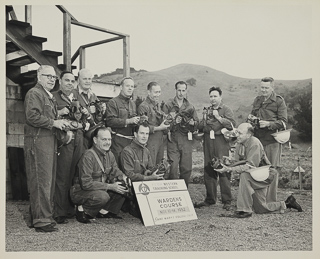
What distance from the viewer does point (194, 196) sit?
6848mm

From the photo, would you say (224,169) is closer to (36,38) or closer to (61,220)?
(61,220)

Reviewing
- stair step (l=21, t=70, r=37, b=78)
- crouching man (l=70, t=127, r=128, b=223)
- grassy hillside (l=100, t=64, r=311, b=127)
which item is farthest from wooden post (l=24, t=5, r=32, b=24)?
crouching man (l=70, t=127, r=128, b=223)


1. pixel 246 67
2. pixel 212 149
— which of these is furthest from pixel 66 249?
pixel 246 67

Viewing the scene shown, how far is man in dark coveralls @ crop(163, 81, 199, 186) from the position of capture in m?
6.89

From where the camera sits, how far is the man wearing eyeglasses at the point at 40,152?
5938 mm

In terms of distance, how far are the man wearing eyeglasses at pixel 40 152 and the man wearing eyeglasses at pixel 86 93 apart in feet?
1.77

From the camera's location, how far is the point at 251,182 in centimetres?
650

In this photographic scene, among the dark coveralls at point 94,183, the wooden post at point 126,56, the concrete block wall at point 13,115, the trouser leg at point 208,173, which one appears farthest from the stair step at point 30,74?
the trouser leg at point 208,173

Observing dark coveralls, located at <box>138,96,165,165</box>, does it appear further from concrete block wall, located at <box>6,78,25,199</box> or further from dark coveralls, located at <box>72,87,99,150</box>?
concrete block wall, located at <box>6,78,25,199</box>

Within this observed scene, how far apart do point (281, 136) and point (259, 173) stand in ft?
2.26

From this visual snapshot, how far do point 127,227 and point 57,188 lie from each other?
43.6 inches

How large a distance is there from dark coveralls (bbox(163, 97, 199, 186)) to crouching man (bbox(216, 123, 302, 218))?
1.76 ft

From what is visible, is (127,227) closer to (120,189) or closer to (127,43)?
(120,189)

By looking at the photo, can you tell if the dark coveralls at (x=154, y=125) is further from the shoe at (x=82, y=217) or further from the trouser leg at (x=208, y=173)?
the shoe at (x=82, y=217)
